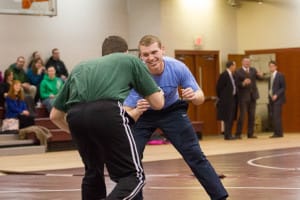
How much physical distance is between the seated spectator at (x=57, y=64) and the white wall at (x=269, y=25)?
24.1ft

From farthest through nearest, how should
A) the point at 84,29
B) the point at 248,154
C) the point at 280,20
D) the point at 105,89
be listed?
the point at 280,20, the point at 84,29, the point at 248,154, the point at 105,89

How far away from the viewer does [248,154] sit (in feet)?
48.9

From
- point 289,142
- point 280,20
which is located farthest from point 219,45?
point 289,142

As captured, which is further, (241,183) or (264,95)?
(264,95)

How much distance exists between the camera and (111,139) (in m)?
5.53

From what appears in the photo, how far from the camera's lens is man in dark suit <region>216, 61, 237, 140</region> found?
21.3 metres

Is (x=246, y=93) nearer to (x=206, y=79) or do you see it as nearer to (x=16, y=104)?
(x=206, y=79)

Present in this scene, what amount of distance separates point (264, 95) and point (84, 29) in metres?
6.46

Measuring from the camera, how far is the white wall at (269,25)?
23784 millimetres

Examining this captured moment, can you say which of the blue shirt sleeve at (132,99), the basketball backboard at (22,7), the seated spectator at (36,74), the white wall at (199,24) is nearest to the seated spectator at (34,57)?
the seated spectator at (36,74)

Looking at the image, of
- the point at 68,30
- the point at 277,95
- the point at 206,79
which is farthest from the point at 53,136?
the point at 206,79

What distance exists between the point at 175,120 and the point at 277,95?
49.2ft

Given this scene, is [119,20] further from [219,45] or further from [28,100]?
[28,100]

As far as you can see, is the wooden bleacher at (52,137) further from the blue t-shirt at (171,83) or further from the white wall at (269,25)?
the blue t-shirt at (171,83)
